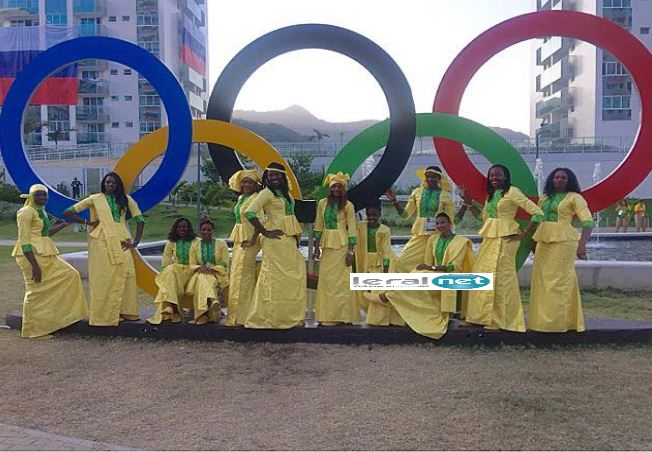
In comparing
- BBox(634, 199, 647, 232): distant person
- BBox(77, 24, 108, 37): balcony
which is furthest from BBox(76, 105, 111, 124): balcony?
BBox(634, 199, 647, 232): distant person

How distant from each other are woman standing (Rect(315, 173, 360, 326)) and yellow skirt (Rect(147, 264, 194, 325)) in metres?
1.33

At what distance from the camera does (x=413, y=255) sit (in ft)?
20.5

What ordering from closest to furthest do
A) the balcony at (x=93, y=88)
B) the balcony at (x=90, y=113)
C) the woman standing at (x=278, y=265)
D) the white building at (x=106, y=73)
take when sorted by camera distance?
the woman standing at (x=278, y=265)
the white building at (x=106, y=73)
the balcony at (x=93, y=88)
the balcony at (x=90, y=113)

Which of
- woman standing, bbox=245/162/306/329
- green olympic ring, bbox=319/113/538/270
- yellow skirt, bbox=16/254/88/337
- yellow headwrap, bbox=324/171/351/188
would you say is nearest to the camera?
woman standing, bbox=245/162/306/329

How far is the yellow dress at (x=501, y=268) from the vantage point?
580 centimetres

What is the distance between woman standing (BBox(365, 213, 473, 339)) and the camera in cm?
587

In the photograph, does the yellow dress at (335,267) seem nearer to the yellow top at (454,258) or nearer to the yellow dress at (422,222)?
the yellow dress at (422,222)

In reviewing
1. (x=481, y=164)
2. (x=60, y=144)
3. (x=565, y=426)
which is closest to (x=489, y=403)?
(x=565, y=426)

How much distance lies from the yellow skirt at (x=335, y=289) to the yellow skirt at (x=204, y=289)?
98 cm

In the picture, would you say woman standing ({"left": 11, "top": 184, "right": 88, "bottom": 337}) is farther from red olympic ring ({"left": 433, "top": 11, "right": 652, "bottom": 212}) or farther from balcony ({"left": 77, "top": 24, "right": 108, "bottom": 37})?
balcony ({"left": 77, "top": 24, "right": 108, "bottom": 37})

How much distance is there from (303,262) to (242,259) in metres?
0.59

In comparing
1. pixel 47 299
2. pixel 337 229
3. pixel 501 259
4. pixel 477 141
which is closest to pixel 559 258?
pixel 501 259

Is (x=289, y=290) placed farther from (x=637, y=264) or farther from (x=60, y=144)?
(x=60, y=144)

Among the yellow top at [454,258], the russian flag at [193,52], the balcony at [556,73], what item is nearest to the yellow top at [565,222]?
the yellow top at [454,258]
